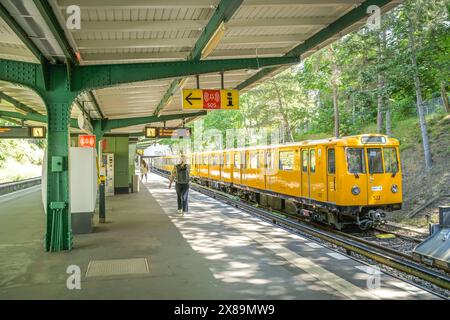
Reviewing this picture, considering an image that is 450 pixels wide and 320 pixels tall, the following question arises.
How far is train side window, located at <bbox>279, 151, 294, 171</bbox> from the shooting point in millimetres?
13797

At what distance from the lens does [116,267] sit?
267 inches

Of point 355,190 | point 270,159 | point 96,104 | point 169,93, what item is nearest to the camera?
point 355,190

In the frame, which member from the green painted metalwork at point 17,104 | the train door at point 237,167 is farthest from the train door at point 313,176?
the green painted metalwork at point 17,104

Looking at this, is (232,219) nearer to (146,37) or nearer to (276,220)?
(276,220)

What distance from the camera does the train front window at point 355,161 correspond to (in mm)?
11500

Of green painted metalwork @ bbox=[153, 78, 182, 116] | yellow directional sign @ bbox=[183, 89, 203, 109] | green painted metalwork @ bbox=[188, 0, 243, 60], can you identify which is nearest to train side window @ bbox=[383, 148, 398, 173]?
yellow directional sign @ bbox=[183, 89, 203, 109]

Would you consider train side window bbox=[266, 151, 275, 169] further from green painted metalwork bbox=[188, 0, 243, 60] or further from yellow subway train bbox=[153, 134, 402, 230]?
green painted metalwork bbox=[188, 0, 243, 60]

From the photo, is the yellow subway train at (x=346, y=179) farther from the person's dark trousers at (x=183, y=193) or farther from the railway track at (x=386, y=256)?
the person's dark trousers at (x=183, y=193)

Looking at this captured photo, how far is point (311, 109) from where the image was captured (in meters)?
32.4

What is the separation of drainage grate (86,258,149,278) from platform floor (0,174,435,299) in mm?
68

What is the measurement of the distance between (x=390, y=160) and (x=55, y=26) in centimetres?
919

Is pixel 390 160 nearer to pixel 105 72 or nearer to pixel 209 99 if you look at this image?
pixel 209 99

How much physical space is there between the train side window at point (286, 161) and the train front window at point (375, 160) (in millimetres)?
2587

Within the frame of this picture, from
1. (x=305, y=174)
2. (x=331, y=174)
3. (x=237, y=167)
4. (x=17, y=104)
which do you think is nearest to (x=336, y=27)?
(x=331, y=174)
